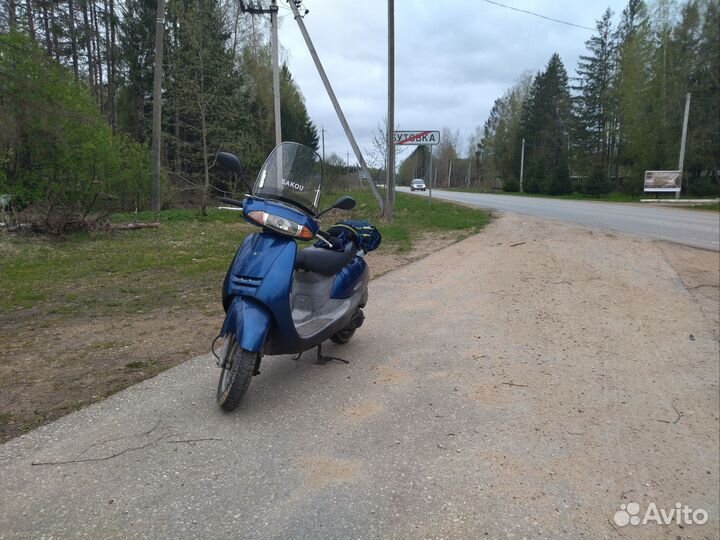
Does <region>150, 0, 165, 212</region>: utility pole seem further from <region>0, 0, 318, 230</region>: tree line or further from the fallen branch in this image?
the fallen branch

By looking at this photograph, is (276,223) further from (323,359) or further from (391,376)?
(391,376)

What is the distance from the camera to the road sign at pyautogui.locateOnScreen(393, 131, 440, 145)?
16422mm

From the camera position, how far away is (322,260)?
3.91m

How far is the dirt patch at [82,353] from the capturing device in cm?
315

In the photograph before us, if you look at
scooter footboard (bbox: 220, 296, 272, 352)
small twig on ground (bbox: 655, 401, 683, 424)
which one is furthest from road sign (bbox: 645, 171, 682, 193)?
scooter footboard (bbox: 220, 296, 272, 352)

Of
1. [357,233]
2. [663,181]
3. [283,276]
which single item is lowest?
[283,276]

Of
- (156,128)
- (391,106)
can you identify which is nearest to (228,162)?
(391,106)

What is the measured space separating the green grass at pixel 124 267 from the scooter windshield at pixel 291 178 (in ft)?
8.75

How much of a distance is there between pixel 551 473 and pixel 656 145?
43.0 metres

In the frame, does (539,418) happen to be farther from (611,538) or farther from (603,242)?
(603,242)

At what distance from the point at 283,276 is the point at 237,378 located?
27.1 inches

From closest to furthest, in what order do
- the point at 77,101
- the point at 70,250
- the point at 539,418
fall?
the point at 539,418 < the point at 70,250 < the point at 77,101

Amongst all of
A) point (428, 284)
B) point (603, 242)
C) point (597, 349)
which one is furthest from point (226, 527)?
point (603, 242)

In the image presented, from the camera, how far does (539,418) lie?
3.20m
